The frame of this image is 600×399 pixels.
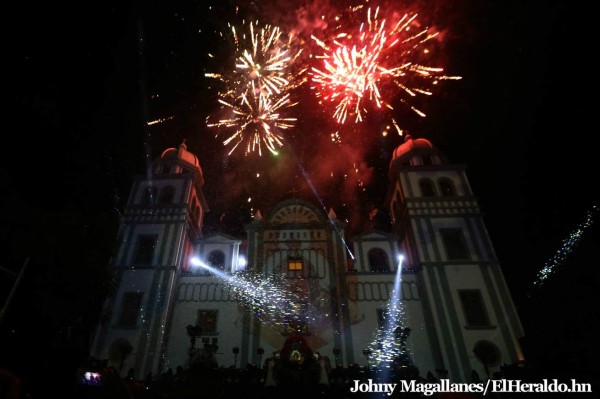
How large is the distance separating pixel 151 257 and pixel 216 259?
4.04m

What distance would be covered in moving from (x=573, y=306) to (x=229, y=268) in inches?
711

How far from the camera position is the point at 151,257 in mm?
21969

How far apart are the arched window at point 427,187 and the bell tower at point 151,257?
53.3 ft

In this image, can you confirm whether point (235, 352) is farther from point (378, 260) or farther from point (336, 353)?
point (378, 260)

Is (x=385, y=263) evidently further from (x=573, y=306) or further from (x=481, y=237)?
(x=573, y=306)

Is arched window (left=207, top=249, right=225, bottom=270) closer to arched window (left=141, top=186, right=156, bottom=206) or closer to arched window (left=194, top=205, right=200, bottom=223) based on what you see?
arched window (left=194, top=205, right=200, bottom=223)

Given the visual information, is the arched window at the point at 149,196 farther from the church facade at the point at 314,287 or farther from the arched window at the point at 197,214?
the arched window at the point at 197,214

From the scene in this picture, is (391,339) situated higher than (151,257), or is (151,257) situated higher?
(151,257)

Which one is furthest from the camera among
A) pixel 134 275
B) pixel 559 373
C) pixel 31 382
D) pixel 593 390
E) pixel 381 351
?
pixel 134 275

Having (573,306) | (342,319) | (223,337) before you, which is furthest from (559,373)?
(223,337)

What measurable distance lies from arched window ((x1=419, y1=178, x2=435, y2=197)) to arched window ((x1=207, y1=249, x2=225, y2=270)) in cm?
1431

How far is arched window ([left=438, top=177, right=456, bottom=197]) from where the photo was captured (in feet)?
79.6

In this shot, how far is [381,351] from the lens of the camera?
18859mm

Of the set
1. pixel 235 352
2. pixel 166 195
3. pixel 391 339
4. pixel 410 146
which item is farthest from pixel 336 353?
pixel 410 146
